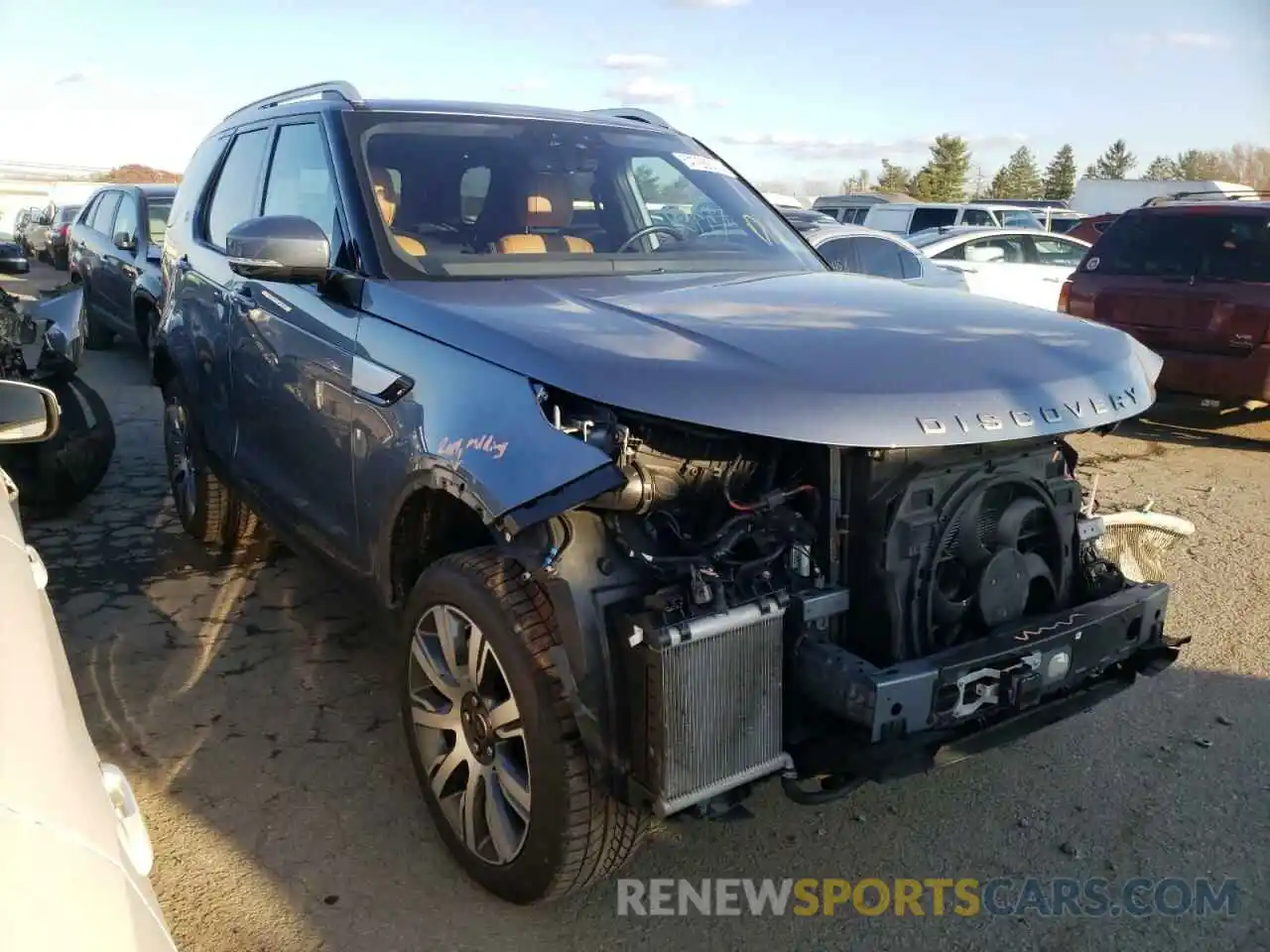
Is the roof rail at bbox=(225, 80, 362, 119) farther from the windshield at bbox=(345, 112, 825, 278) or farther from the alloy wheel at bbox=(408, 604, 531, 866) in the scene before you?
the alloy wheel at bbox=(408, 604, 531, 866)

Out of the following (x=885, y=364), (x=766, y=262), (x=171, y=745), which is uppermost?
(x=766, y=262)

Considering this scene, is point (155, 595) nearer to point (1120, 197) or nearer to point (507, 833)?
point (507, 833)

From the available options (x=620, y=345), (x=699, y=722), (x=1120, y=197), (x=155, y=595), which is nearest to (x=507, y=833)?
(x=699, y=722)

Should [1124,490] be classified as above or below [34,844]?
below

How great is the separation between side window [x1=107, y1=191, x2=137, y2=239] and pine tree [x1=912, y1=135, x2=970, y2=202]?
5738 cm

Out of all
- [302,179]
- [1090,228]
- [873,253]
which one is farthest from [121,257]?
[1090,228]

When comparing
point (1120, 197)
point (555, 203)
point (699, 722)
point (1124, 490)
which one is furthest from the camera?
point (1120, 197)

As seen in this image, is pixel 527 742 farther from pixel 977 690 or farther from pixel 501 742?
pixel 977 690

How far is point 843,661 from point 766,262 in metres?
1.80

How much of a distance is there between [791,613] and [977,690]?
490mm

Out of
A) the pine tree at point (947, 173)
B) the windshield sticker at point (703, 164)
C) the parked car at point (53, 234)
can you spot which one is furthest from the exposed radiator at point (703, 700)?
the pine tree at point (947, 173)

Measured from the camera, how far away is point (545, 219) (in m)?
3.59

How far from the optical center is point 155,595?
4.62 m

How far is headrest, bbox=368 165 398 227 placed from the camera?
10.8 feet
